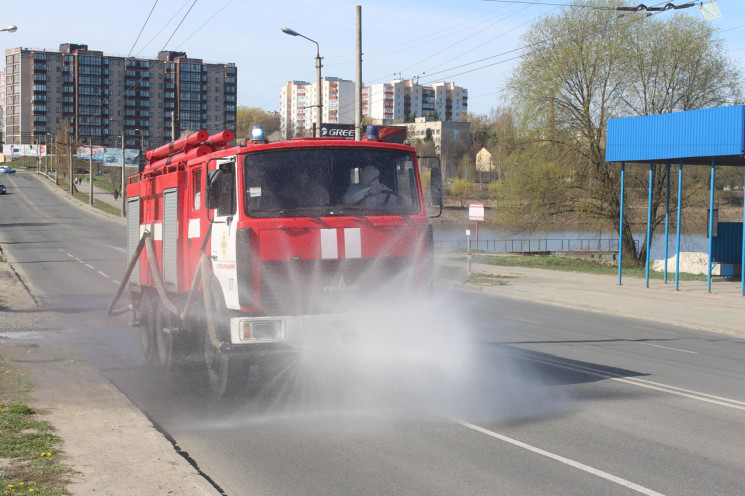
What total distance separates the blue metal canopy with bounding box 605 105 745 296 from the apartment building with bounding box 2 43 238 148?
16249 centimetres

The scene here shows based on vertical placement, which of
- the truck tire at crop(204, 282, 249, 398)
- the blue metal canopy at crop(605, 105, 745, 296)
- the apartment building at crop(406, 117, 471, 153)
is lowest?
the truck tire at crop(204, 282, 249, 398)

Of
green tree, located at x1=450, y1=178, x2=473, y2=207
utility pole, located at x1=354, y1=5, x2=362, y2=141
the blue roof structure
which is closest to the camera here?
the blue roof structure

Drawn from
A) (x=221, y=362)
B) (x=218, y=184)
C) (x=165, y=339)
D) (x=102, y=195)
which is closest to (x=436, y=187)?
(x=218, y=184)

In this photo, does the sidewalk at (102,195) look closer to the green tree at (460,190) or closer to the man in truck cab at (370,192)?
the green tree at (460,190)

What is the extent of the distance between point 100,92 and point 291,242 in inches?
7442

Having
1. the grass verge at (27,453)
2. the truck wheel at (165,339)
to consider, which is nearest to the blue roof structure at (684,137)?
the truck wheel at (165,339)

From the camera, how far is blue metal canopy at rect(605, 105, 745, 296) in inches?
877

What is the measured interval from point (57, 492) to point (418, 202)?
16.9ft

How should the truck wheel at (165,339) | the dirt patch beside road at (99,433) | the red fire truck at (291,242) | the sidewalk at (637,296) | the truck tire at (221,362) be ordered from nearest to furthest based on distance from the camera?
1. the dirt patch beside road at (99,433)
2. the red fire truck at (291,242)
3. the truck tire at (221,362)
4. the truck wheel at (165,339)
5. the sidewalk at (637,296)

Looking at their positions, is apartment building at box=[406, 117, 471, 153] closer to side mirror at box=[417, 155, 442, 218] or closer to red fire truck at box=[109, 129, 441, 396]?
side mirror at box=[417, 155, 442, 218]

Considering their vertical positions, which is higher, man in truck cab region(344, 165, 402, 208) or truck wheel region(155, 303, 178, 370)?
man in truck cab region(344, 165, 402, 208)

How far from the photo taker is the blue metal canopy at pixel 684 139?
73.0 ft

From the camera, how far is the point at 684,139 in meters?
23.9

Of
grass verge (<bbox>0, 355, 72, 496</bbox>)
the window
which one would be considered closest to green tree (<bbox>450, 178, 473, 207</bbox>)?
the window
